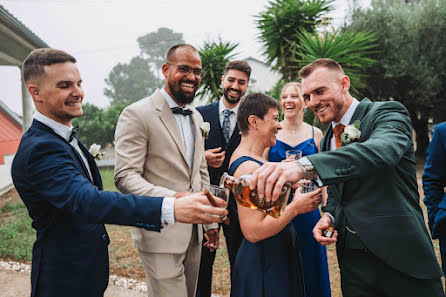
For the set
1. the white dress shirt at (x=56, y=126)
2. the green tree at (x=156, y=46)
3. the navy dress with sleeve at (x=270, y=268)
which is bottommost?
the navy dress with sleeve at (x=270, y=268)

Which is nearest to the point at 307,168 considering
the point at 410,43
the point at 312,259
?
the point at 312,259

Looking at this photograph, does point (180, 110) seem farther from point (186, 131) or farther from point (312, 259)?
point (312, 259)

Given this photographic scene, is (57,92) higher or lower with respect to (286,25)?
lower

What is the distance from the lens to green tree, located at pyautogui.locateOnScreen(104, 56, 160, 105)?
51.8 meters

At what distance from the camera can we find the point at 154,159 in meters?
2.54

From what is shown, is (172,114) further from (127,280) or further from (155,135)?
(127,280)

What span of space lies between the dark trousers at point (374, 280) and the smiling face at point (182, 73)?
186 cm

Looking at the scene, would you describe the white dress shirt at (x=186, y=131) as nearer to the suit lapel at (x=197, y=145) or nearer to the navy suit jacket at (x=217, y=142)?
the suit lapel at (x=197, y=145)

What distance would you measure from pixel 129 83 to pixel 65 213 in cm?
5509

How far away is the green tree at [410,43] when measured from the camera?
12.7 metres

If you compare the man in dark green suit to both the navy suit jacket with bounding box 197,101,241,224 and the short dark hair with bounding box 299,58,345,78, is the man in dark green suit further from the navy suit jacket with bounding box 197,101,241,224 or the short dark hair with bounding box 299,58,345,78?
the navy suit jacket with bounding box 197,101,241,224

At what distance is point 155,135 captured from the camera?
8.29ft

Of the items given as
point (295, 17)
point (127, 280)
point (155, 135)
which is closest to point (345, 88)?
point (155, 135)

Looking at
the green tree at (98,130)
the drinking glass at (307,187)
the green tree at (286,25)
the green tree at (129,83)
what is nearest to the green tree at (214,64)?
the green tree at (286,25)
